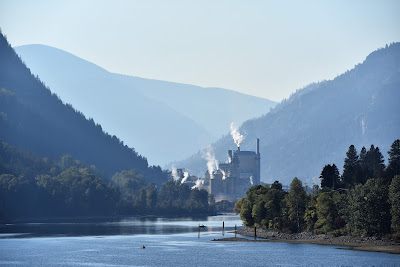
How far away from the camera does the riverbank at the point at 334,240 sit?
5965 inches

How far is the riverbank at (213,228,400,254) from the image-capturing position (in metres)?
152

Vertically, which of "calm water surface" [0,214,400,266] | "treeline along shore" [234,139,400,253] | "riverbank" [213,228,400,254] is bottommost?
"calm water surface" [0,214,400,266]

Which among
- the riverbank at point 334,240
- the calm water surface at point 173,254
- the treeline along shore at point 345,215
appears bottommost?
the calm water surface at point 173,254

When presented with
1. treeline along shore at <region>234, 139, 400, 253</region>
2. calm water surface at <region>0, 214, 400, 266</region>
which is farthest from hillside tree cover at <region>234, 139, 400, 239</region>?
calm water surface at <region>0, 214, 400, 266</region>

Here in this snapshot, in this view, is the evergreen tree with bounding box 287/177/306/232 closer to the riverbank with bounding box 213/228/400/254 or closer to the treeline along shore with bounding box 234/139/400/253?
the treeline along shore with bounding box 234/139/400/253

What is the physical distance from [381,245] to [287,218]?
40929mm

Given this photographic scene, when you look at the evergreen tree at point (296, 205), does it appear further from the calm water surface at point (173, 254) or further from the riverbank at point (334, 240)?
the calm water surface at point (173, 254)

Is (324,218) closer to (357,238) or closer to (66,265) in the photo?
(357,238)

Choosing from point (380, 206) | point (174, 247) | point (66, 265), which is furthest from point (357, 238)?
point (66, 265)

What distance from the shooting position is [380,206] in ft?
521

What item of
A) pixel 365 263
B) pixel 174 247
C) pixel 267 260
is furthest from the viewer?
pixel 174 247

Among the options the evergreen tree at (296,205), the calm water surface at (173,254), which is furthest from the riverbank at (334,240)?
the evergreen tree at (296,205)

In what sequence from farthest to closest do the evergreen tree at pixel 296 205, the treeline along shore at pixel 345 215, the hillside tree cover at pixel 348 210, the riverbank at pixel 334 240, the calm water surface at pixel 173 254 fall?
the evergreen tree at pixel 296 205, the hillside tree cover at pixel 348 210, the treeline along shore at pixel 345 215, the riverbank at pixel 334 240, the calm water surface at pixel 173 254

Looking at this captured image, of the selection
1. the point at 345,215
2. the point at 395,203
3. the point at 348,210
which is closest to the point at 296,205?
the point at 345,215
